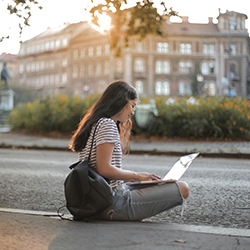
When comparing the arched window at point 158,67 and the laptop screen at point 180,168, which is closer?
the laptop screen at point 180,168

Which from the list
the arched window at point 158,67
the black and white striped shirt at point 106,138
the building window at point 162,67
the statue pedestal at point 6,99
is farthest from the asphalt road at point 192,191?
the building window at point 162,67

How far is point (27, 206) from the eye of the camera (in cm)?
429

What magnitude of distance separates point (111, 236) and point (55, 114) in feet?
47.8

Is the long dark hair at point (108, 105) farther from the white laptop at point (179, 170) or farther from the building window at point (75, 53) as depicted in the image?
the building window at point (75, 53)

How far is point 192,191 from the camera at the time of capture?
5043 millimetres

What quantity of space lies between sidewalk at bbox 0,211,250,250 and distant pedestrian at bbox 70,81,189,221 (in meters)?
0.14

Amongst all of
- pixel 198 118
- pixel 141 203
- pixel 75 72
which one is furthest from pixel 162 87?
pixel 141 203

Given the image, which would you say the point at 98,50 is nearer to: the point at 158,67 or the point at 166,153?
the point at 158,67

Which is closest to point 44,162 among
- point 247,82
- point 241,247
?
point 241,247

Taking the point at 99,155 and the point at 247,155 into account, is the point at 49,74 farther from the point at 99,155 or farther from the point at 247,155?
the point at 99,155

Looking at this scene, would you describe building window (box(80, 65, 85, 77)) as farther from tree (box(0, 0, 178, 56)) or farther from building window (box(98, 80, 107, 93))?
tree (box(0, 0, 178, 56))

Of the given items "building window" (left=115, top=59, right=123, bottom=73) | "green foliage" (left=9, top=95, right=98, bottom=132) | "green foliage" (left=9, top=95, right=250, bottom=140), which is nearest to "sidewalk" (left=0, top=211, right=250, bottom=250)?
"green foliage" (left=9, top=95, right=250, bottom=140)

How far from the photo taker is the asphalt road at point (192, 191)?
3.79 metres

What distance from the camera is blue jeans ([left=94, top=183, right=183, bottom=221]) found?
3.12 meters
